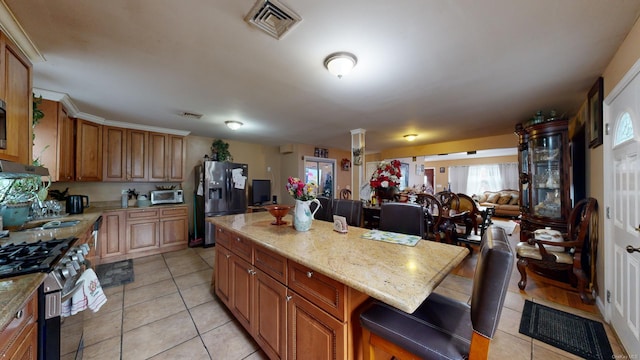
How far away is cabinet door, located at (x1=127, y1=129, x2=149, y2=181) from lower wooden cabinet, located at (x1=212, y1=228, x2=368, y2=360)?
3.13m

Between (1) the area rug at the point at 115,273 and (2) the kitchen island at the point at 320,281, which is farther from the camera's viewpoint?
(1) the area rug at the point at 115,273

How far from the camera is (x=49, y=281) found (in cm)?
112

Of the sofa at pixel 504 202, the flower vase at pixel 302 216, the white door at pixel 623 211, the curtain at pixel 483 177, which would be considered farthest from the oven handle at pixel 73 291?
the curtain at pixel 483 177

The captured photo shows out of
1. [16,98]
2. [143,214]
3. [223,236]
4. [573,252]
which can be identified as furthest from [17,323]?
[573,252]

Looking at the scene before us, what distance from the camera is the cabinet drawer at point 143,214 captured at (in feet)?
12.0

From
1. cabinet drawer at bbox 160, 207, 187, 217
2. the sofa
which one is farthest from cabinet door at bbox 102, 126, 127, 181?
the sofa

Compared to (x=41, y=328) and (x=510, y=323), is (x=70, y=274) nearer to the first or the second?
(x=41, y=328)

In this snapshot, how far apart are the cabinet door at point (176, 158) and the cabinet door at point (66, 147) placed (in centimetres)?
125

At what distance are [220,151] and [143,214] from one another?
182 cm

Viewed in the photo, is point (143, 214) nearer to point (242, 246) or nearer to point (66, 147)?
point (66, 147)

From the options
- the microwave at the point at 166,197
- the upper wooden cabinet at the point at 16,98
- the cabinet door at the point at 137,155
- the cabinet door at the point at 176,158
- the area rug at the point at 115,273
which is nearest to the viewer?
the upper wooden cabinet at the point at 16,98

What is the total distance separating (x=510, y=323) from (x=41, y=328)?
3211 millimetres

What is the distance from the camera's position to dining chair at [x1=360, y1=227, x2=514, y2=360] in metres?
0.84

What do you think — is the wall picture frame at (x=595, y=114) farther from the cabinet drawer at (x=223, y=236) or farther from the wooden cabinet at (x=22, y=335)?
the wooden cabinet at (x=22, y=335)
